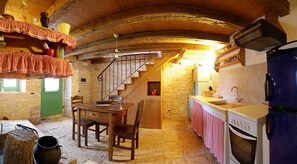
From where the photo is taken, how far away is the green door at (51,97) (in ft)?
16.4

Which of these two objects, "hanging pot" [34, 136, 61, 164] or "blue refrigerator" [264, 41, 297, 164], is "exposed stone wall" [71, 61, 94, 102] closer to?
"hanging pot" [34, 136, 61, 164]

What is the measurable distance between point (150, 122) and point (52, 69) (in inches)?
137

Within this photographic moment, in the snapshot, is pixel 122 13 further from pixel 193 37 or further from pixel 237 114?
pixel 237 114

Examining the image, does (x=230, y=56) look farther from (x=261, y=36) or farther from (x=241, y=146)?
(x=241, y=146)

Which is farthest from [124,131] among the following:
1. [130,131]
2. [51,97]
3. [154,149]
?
[51,97]

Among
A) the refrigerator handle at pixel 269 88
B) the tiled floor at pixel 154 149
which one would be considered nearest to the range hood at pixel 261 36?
the refrigerator handle at pixel 269 88

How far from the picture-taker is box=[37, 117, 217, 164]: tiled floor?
2.45m

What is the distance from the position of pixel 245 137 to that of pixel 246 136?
25mm

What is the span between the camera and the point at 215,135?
2295 millimetres

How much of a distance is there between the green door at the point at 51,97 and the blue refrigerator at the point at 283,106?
6.16m

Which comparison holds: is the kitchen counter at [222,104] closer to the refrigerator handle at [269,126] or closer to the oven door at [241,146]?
the oven door at [241,146]

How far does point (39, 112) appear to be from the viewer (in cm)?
467

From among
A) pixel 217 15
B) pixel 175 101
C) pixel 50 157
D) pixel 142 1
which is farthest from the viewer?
pixel 175 101

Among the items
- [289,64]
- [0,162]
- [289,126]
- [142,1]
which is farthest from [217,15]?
[0,162]
